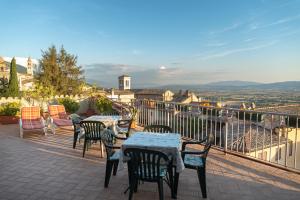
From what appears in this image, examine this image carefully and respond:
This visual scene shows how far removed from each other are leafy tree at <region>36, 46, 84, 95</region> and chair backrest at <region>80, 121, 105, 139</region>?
64.4 ft

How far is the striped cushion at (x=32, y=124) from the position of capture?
6515 mm

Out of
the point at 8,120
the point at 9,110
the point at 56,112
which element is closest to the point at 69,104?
the point at 9,110

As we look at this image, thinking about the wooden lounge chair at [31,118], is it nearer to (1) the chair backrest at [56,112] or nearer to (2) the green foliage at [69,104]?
(1) the chair backrest at [56,112]

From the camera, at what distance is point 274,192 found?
10.2ft

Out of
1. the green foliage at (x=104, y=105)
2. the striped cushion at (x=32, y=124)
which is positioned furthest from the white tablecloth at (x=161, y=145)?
the green foliage at (x=104, y=105)

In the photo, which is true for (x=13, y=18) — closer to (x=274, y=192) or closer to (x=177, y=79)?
(x=274, y=192)

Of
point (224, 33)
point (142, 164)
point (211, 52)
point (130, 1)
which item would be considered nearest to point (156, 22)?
point (130, 1)

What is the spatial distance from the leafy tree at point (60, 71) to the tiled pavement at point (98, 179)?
19.8 meters

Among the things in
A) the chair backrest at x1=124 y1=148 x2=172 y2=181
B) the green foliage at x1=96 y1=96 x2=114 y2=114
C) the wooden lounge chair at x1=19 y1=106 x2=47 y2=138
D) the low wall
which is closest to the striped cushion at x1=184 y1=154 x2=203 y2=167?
the chair backrest at x1=124 y1=148 x2=172 y2=181

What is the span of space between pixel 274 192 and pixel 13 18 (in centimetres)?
1431

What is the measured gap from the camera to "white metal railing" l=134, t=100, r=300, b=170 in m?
4.42

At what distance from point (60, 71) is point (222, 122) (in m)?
23.5

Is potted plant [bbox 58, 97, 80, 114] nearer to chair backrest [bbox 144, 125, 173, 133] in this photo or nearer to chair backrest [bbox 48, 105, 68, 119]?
chair backrest [bbox 48, 105, 68, 119]

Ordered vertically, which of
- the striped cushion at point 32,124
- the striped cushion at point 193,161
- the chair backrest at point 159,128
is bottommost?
the striped cushion at point 32,124
